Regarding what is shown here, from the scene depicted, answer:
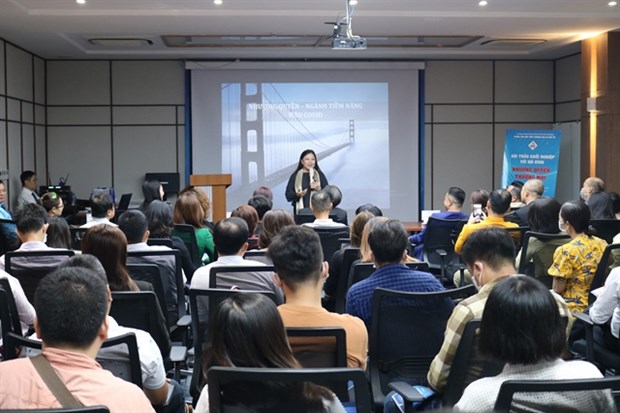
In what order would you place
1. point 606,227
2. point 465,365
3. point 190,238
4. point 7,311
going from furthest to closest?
point 606,227
point 190,238
point 7,311
point 465,365

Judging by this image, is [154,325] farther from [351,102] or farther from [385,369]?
[351,102]

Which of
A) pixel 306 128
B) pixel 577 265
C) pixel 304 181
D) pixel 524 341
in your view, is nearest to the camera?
pixel 524 341

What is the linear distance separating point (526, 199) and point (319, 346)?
6064 millimetres

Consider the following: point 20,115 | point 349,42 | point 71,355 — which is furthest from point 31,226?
point 20,115

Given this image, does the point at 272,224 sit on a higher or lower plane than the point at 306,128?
lower

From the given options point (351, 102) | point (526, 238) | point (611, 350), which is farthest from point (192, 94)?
point (611, 350)

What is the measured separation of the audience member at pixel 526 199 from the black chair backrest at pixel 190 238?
312cm

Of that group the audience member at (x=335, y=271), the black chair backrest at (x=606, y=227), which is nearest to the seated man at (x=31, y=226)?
the audience member at (x=335, y=271)

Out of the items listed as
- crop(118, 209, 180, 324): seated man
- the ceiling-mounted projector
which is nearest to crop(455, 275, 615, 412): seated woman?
crop(118, 209, 180, 324): seated man

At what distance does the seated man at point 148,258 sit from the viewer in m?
4.15

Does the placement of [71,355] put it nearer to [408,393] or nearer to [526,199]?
[408,393]

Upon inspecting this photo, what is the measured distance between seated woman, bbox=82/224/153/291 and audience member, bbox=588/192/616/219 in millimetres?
5062

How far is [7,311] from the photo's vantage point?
2914 mm

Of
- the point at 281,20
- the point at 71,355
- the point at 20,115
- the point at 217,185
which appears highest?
the point at 281,20
